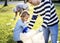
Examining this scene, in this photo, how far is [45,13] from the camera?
10.7 feet

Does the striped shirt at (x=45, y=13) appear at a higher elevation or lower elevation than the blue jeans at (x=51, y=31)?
higher

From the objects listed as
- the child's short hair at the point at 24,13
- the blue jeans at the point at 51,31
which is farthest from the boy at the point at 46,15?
the child's short hair at the point at 24,13

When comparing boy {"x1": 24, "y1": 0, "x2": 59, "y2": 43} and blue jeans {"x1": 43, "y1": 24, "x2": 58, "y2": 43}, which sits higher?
boy {"x1": 24, "y1": 0, "x2": 59, "y2": 43}

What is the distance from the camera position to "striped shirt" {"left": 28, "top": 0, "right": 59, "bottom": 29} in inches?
127

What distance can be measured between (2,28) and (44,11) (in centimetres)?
281

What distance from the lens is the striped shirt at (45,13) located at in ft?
10.6

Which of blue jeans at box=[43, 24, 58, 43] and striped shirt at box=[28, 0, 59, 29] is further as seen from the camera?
blue jeans at box=[43, 24, 58, 43]

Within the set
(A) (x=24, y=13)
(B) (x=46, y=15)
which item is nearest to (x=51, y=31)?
(B) (x=46, y=15)

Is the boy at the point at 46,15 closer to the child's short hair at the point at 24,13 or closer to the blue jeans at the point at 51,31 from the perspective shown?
the blue jeans at the point at 51,31

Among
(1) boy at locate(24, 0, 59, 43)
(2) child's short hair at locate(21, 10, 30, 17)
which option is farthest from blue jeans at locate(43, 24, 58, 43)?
(2) child's short hair at locate(21, 10, 30, 17)

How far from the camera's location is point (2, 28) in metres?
5.86

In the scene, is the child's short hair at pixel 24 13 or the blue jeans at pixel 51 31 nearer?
the child's short hair at pixel 24 13

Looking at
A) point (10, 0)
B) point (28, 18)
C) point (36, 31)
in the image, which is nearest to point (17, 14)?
point (28, 18)

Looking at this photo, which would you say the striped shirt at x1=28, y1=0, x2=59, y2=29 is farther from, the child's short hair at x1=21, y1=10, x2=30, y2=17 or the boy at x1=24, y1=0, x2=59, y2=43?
the child's short hair at x1=21, y1=10, x2=30, y2=17
